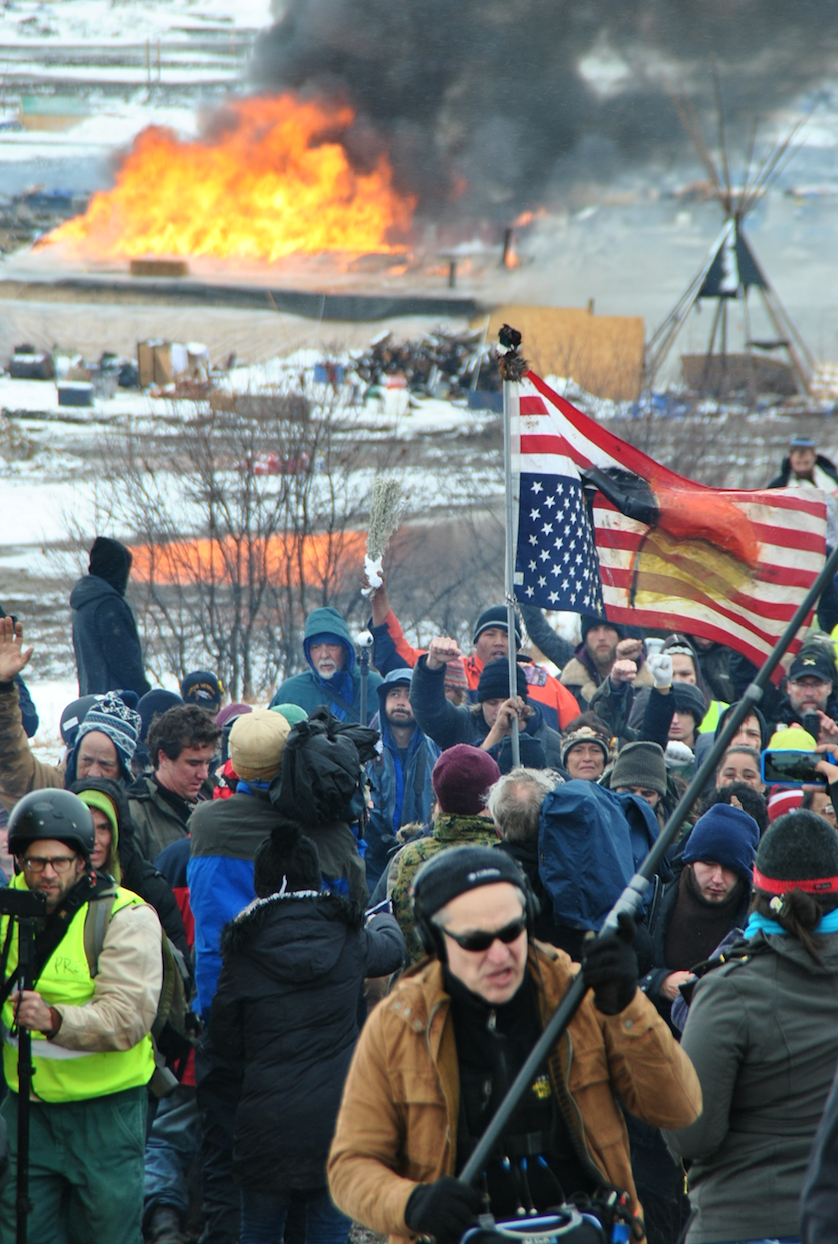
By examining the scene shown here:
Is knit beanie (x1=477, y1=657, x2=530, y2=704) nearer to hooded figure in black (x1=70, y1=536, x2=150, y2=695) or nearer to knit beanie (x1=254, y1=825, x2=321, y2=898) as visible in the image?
hooded figure in black (x1=70, y1=536, x2=150, y2=695)

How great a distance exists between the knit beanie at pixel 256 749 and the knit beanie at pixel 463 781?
540 mm

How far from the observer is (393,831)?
641cm

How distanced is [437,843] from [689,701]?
302 centimetres

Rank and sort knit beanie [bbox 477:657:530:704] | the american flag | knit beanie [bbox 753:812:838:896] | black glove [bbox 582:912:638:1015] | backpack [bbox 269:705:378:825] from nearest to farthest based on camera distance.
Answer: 1. black glove [bbox 582:912:638:1015]
2. knit beanie [bbox 753:812:838:896]
3. backpack [bbox 269:705:378:825]
4. the american flag
5. knit beanie [bbox 477:657:530:704]

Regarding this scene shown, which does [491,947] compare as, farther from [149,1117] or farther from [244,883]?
[149,1117]

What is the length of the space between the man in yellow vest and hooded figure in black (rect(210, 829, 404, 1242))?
0.90ft

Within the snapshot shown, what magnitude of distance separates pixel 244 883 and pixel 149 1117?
44.1 inches

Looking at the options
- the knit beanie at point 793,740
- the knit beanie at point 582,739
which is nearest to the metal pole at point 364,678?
the knit beanie at point 582,739

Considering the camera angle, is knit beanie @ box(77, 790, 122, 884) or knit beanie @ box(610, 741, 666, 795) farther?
knit beanie @ box(610, 741, 666, 795)

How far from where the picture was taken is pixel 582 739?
5.80m

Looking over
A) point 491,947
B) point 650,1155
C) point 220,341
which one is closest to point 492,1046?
point 491,947

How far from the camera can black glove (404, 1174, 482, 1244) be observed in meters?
2.19

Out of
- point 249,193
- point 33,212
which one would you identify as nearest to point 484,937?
point 249,193

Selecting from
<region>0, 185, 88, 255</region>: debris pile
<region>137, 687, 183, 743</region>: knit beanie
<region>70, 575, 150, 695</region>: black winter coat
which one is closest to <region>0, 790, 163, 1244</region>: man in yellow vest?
<region>137, 687, 183, 743</region>: knit beanie
